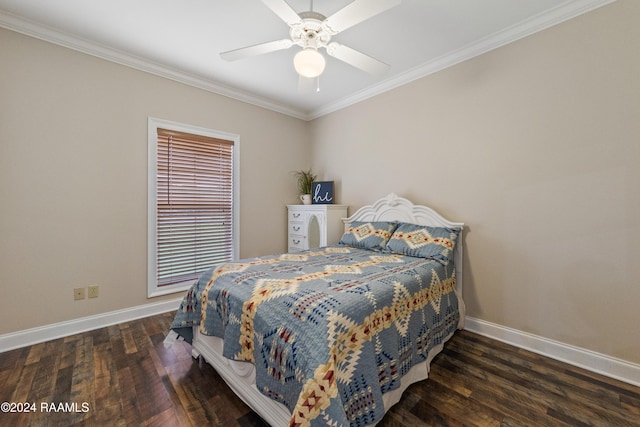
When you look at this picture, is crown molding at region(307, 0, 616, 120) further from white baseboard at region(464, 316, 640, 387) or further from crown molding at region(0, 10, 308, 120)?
white baseboard at region(464, 316, 640, 387)

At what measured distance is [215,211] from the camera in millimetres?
3320

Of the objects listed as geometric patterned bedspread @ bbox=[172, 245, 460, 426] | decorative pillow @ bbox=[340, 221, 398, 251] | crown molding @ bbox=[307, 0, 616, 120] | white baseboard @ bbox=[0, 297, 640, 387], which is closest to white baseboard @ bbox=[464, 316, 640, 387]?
white baseboard @ bbox=[0, 297, 640, 387]

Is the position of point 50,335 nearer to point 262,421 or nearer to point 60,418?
point 60,418

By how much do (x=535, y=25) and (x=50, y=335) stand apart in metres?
4.85

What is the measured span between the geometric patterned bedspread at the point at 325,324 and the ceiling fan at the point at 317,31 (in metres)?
1.40

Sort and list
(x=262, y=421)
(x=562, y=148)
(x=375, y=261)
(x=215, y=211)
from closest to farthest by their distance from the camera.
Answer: (x=262, y=421) → (x=562, y=148) → (x=375, y=261) → (x=215, y=211)

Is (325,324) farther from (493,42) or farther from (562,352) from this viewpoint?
(493,42)

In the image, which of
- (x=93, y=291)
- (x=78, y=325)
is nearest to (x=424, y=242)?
(x=93, y=291)

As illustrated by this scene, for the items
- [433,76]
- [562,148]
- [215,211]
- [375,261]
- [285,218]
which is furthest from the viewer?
[285,218]

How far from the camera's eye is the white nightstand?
3396mm

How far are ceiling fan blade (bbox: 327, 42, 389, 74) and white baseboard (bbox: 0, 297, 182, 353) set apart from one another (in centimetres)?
301

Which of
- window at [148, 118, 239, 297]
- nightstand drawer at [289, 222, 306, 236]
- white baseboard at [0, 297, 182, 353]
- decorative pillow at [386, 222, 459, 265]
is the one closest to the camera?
white baseboard at [0, 297, 182, 353]

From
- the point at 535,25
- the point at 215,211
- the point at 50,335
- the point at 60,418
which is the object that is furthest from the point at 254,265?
the point at 535,25

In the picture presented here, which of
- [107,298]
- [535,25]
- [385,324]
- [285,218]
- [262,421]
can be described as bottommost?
[262,421]
